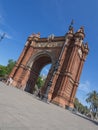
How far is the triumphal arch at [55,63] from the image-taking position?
30078mm

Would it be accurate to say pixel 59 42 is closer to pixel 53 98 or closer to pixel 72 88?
pixel 72 88

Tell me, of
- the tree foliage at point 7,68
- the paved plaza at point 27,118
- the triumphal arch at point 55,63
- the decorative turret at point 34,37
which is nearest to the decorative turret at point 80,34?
the triumphal arch at point 55,63

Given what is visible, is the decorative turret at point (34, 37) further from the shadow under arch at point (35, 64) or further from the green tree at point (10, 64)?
the green tree at point (10, 64)

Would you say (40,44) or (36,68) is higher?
(40,44)

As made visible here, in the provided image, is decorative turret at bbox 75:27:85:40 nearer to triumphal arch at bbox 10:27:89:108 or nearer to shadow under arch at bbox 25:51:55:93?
triumphal arch at bbox 10:27:89:108

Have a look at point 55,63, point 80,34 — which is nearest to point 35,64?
point 55,63

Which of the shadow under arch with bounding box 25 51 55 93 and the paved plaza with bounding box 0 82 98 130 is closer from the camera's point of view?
the paved plaza with bounding box 0 82 98 130

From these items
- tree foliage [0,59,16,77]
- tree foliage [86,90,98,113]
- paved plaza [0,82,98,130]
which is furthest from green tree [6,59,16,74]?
paved plaza [0,82,98,130]

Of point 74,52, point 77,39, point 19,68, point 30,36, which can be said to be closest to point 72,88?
point 74,52

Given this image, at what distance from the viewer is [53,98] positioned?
29.4m

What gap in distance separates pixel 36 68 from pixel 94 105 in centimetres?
4388

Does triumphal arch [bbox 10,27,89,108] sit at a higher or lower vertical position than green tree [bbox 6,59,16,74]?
lower

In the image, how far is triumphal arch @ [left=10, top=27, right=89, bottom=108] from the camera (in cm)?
3008

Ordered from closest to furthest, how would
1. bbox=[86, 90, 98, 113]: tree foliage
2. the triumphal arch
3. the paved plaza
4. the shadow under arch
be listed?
the paved plaza, the triumphal arch, the shadow under arch, bbox=[86, 90, 98, 113]: tree foliage
